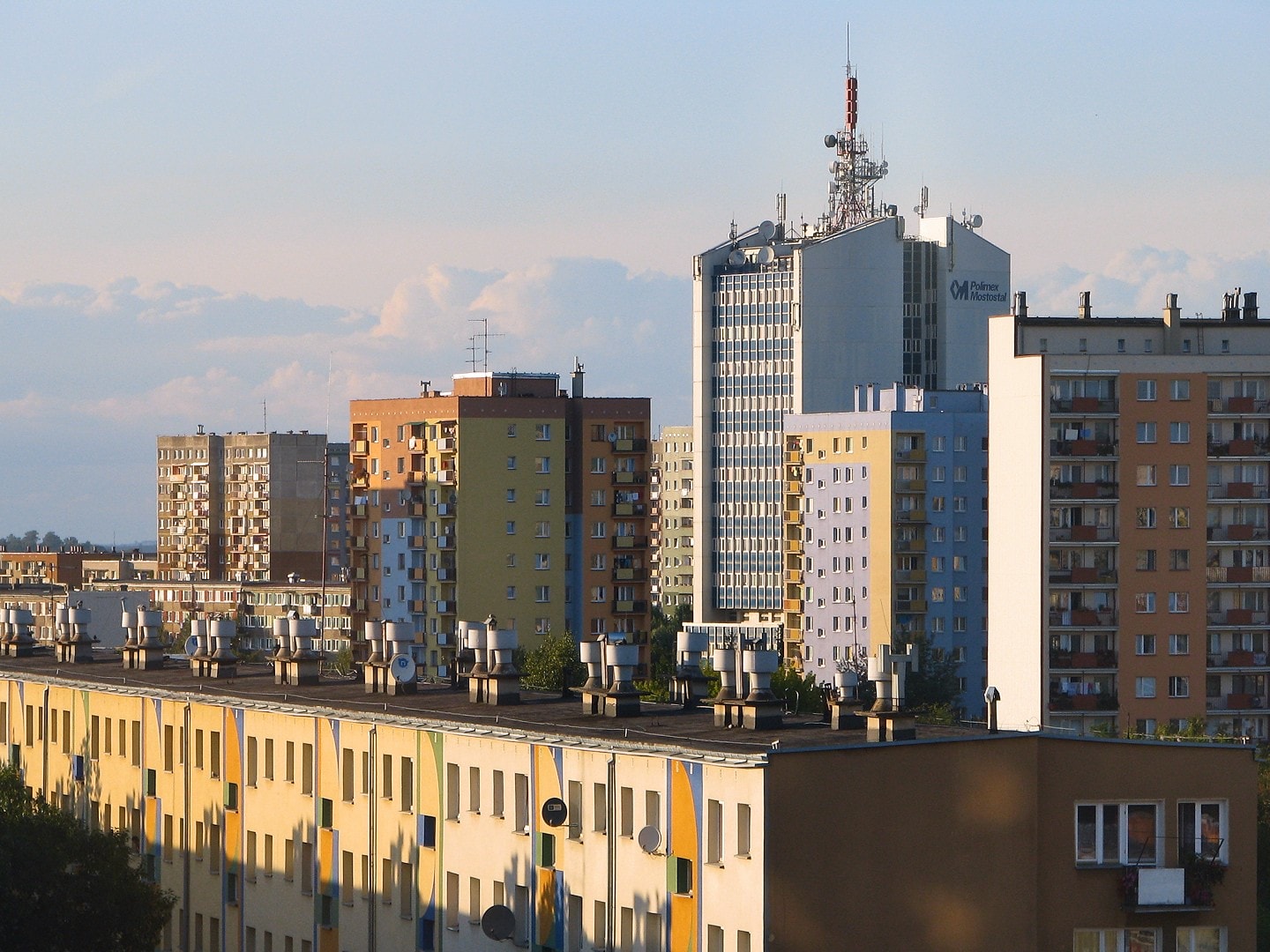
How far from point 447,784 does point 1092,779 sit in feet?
52.9

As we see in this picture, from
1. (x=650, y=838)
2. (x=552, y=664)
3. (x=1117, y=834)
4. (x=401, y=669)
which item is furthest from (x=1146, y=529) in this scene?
(x=650, y=838)

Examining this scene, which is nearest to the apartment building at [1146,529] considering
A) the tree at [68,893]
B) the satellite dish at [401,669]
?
the satellite dish at [401,669]

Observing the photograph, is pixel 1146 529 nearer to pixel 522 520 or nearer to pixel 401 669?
pixel 522 520

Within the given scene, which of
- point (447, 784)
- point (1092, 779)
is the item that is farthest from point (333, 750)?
point (1092, 779)

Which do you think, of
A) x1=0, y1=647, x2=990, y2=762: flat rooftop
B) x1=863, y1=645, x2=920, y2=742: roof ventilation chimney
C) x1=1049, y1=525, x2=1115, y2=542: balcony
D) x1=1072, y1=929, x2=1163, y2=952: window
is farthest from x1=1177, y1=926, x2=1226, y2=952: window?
x1=1049, y1=525, x2=1115, y2=542: balcony

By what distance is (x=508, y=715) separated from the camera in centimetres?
6034

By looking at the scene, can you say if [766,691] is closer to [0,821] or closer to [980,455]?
[0,821]

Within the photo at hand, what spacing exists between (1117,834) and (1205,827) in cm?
186

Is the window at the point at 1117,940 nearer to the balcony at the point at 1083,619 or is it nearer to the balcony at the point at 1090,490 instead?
the balcony at the point at 1083,619

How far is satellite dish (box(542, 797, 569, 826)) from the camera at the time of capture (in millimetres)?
52656

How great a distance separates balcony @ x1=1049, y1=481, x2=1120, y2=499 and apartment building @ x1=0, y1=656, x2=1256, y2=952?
61437 millimetres

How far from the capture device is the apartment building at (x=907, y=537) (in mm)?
165375

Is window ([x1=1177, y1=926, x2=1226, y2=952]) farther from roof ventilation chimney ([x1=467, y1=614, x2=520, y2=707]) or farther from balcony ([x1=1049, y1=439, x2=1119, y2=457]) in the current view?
balcony ([x1=1049, y1=439, x2=1119, y2=457])

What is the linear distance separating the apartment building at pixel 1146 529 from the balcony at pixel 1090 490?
4 centimetres
